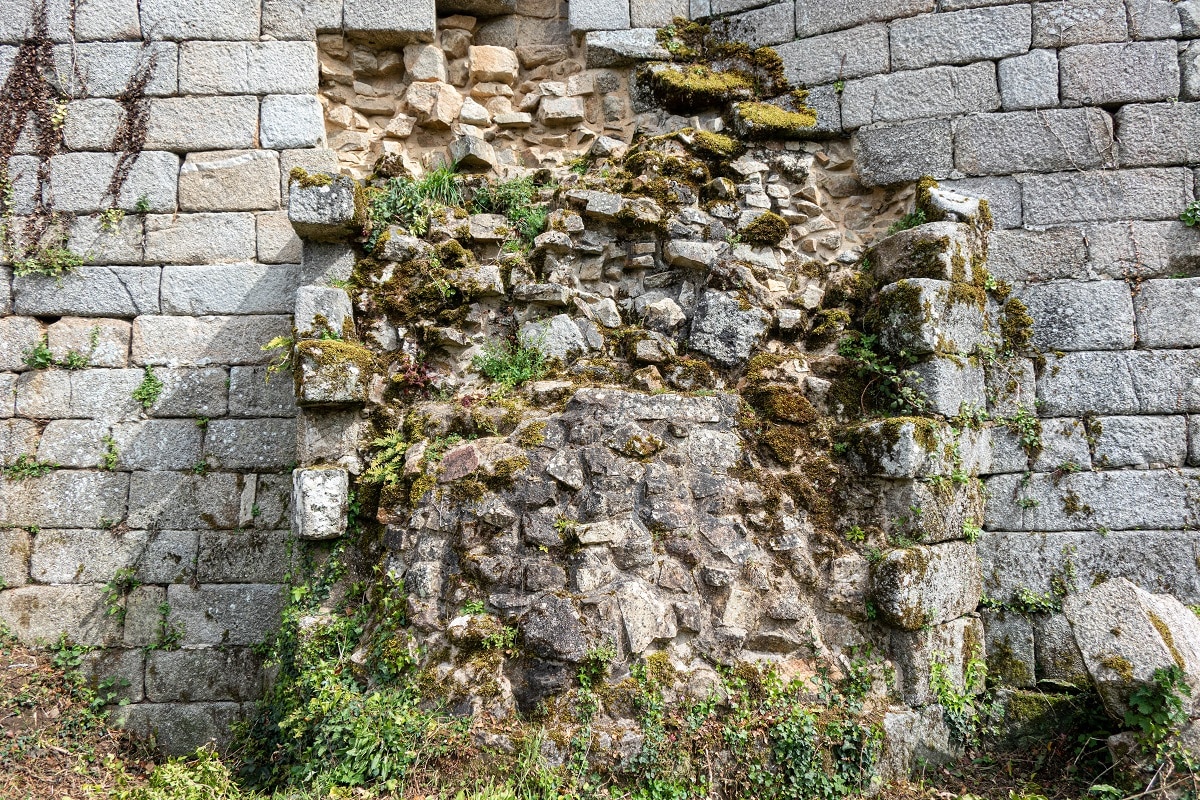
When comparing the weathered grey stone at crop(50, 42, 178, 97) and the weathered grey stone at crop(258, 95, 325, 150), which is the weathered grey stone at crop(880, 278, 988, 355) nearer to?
the weathered grey stone at crop(258, 95, 325, 150)

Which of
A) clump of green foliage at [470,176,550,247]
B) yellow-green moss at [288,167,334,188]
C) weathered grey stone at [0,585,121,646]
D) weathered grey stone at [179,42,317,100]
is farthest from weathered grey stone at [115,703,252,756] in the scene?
weathered grey stone at [179,42,317,100]

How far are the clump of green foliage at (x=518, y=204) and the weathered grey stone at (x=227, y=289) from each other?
4.82ft

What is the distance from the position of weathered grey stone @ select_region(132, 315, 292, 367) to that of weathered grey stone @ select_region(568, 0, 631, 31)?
3.13 metres

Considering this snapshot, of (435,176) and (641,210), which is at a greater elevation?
(435,176)

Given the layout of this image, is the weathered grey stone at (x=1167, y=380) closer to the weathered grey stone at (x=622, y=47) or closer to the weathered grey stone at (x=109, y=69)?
the weathered grey stone at (x=622, y=47)

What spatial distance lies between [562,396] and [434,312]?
1018 millimetres

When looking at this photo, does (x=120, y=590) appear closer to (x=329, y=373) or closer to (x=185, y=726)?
(x=185, y=726)

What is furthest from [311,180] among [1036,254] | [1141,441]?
[1141,441]

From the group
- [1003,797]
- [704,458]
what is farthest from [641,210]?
[1003,797]

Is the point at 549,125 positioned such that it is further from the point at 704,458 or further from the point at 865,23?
the point at 704,458

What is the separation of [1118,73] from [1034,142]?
0.72 m

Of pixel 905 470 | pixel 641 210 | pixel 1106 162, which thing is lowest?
pixel 905 470

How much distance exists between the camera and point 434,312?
14.9 feet

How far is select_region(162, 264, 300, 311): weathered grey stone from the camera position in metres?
5.23
